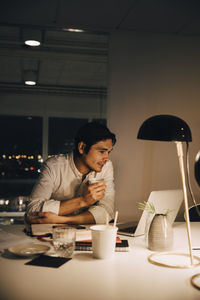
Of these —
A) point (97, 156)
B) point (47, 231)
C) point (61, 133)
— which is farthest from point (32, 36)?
point (61, 133)

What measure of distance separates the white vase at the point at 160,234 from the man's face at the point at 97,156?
3.83ft

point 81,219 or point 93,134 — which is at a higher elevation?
point 93,134

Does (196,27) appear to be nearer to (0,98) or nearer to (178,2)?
(178,2)

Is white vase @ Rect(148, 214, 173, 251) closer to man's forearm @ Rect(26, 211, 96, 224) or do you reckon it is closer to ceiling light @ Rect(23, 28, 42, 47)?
man's forearm @ Rect(26, 211, 96, 224)

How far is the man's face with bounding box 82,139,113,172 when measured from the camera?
2646 millimetres

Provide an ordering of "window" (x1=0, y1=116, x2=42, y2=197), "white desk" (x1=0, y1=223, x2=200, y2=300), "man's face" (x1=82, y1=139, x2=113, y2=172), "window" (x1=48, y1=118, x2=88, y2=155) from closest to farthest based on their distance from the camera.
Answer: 1. "white desk" (x1=0, y1=223, x2=200, y2=300)
2. "man's face" (x1=82, y1=139, x2=113, y2=172)
3. "window" (x1=48, y1=118, x2=88, y2=155)
4. "window" (x1=0, y1=116, x2=42, y2=197)

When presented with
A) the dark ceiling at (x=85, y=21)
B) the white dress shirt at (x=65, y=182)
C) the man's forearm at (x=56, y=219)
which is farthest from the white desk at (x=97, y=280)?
the dark ceiling at (x=85, y=21)

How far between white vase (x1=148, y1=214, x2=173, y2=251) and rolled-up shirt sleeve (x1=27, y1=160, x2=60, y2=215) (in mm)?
958

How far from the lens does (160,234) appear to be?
1.53 metres

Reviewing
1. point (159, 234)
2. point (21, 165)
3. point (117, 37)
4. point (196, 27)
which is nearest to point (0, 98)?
point (21, 165)

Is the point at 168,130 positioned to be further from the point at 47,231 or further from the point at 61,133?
the point at 61,133

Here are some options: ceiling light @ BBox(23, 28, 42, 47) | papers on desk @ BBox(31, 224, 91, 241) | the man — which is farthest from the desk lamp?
ceiling light @ BBox(23, 28, 42, 47)

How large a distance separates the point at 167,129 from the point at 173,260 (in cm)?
61

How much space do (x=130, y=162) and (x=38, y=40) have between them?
1.75m
